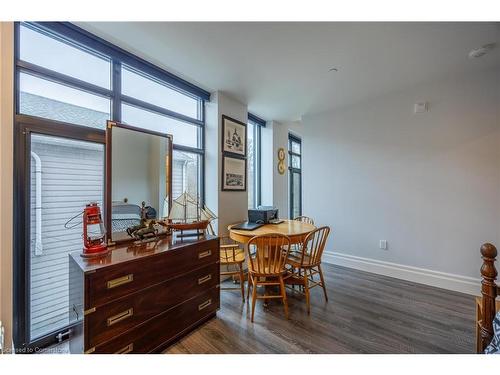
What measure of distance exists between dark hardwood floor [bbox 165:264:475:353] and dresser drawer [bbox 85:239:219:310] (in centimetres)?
61

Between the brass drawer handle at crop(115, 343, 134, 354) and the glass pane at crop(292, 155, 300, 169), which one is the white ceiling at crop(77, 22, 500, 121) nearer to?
the glass pane at crop(292, 155, 300, 169)

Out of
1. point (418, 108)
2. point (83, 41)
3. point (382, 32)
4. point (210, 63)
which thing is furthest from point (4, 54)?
point (418, 108)

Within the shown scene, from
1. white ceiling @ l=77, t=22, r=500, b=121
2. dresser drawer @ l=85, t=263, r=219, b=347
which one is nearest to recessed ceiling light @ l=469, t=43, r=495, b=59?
white ceiling @ l=77, t=22, r=500, b=121

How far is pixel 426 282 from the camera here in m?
2.81

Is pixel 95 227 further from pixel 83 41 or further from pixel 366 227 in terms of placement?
pixel 366 227

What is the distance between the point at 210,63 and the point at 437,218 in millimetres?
3390

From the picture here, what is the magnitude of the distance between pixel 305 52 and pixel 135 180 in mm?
2039

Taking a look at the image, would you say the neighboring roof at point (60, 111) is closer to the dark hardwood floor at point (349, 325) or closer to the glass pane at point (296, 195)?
the dark hardwood floor at point (349, 325)

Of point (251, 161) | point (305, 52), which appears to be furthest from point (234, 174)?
point (305, 52)

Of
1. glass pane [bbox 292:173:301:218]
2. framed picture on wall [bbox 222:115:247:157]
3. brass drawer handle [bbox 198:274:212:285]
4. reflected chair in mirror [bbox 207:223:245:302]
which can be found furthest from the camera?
glass pane [bbox 292:173:301:218]

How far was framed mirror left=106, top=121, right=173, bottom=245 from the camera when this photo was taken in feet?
5.90

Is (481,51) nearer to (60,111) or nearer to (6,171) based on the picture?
(60,111)

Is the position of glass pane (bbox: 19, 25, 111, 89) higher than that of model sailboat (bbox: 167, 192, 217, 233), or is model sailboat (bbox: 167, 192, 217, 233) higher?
glass pane (bbox: 19, 25, 111, 89)

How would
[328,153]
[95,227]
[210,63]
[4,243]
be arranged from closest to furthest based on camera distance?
[4,243]
[95,227]
[210,63]
[328,153]
